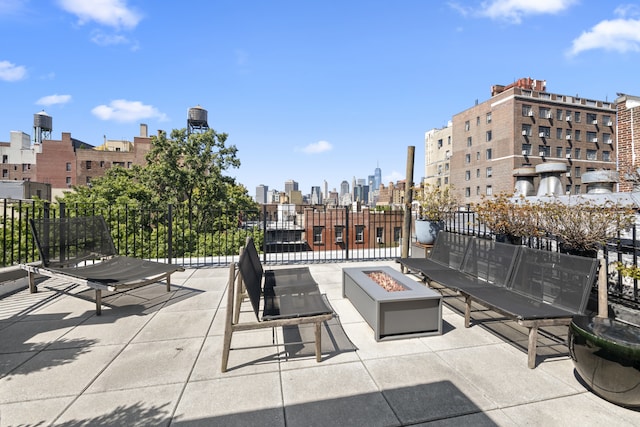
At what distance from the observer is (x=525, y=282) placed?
4.21 metres

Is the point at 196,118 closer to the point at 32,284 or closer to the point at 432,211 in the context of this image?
the point at 32,284

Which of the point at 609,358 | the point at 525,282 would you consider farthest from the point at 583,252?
the point at 609,358

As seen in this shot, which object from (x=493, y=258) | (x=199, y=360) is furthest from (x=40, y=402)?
(x=493, y=258)

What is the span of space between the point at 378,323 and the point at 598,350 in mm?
2069

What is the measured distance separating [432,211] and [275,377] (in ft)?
20.8

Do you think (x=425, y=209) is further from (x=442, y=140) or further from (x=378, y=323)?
(x=442, y=140)

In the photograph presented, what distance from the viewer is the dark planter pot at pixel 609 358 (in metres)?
2.41

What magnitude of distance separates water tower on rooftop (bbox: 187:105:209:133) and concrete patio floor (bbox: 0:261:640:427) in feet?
215

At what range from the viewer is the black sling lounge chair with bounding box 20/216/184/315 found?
4703 mm

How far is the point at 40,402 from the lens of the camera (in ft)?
8.68

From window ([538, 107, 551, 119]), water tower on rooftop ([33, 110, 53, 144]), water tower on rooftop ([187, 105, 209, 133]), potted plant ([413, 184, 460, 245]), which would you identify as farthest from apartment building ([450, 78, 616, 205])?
water tower on rooftop ([33, 110, 53, 144])

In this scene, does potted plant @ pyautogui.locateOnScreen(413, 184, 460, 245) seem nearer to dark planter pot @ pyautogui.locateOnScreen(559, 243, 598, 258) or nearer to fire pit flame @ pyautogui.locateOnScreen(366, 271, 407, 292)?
fire pit flame @ pyautogui.locateOnScreen(366, 271, 407, 292)

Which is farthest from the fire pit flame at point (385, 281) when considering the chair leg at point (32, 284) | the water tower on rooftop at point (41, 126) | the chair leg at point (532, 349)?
the water tower on rooftop at point (41, 126)

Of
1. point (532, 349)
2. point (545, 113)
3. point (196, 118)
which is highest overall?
point (196, 118)
